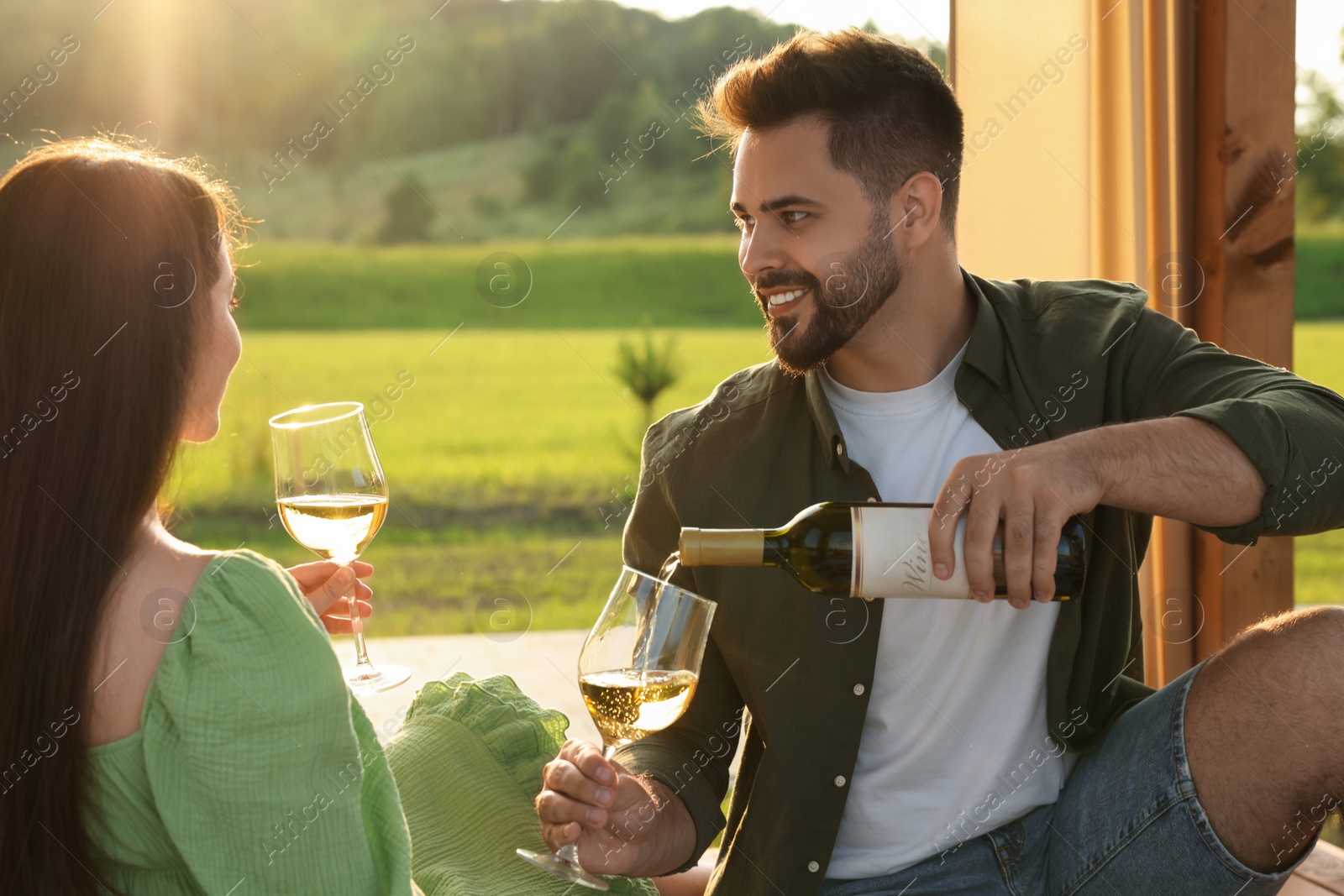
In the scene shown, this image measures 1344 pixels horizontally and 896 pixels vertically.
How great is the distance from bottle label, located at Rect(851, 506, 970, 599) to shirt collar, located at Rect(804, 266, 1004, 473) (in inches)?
19.5

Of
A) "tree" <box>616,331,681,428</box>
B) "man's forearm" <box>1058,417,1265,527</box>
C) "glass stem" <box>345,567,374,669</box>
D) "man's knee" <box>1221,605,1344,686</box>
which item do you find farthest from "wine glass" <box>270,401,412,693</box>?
"tree" <box>616,331,681,428</box>

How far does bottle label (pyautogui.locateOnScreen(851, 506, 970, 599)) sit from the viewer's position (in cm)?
128

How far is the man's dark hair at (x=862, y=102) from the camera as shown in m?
1.91

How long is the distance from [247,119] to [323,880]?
483 inches

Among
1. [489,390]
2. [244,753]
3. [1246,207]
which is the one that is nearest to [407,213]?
[489,390]

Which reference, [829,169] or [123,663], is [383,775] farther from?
[829,169]

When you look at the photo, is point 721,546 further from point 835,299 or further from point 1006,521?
point 835,299

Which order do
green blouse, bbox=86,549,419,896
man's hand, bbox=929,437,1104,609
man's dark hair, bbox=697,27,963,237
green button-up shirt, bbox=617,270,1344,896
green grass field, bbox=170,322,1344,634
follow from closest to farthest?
green blouse, bbox=86,549,419,896 < man's hand, bbox=929,437,1104,609 < green button-up shirt, bbox=617,270,1344,896 < man's dark hair, bbox=697,27,963,237 < green grass field, bbox=170,322,1344,634

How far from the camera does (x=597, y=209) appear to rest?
15008mm

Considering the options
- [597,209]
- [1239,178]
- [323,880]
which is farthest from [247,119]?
[323,880]

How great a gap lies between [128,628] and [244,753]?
158mm

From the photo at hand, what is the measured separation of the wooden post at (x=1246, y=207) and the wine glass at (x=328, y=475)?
166 cm

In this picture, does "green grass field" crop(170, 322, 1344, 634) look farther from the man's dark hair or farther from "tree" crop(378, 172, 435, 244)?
the man's dark hair

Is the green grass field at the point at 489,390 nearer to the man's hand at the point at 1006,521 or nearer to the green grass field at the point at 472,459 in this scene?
the green grass field at the point at 472,459
